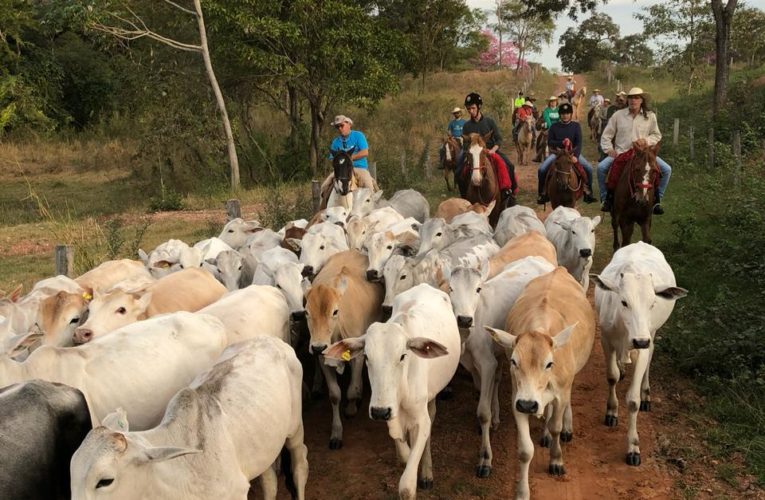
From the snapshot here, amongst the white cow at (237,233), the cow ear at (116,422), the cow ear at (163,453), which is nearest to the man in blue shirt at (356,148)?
the white cow at (237,233)

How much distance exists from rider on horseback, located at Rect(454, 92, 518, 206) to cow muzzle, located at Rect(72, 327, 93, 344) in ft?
23.9

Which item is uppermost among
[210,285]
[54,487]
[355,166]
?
[355,166]

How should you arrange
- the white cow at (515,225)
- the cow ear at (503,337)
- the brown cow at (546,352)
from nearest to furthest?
the brown cow at (546,352)
the cow ear at (503,337)
the white cow at (515,225)

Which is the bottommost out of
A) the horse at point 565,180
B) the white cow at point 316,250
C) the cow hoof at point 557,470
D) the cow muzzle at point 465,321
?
the cow hoof at point 557,470

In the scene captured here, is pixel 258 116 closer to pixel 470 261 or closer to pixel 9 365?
pixel 470 261

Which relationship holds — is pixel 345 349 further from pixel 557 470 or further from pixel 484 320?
pixel 557 470

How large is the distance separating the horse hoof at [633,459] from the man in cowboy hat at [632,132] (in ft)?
17.6

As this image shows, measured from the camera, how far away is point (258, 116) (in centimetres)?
2678

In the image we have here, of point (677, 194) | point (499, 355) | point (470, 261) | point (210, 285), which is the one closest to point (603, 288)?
point (499, 355)

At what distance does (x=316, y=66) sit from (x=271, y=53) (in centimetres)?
154

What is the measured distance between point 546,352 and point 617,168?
621 cm

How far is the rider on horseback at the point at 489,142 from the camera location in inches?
455

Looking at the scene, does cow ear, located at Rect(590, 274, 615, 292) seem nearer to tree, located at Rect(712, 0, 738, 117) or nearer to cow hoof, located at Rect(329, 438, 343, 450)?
cow hoof, located at Rect(329, 438, 343, 450)

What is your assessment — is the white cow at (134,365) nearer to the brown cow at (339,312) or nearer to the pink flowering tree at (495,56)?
the brown cow at (339,312)
